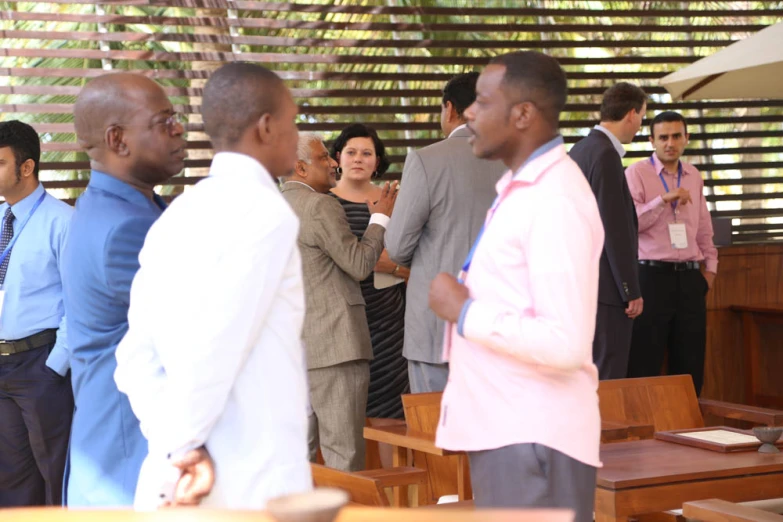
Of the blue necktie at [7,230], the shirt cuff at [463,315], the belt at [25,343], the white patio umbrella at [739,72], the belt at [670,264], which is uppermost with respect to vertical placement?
the white patio umbrella at [739,72]

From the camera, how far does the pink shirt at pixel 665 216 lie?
19.1ft

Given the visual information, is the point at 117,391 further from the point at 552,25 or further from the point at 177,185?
the point at 552,25

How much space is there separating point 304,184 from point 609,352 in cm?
159

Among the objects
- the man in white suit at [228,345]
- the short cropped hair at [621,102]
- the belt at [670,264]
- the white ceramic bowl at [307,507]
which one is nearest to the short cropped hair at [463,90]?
the short cropped hair at [621,102]

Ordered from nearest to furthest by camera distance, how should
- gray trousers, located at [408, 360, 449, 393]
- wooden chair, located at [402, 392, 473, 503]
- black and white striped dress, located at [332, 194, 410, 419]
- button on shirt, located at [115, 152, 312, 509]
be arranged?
button on shirt, located at [115, 152, 312, 509], wooden chair, located at [402, 392, 473, 503], gray trousers, located at [408, 360, 449, 393], black and white striped dress, located at [332, 194, 410, 419]

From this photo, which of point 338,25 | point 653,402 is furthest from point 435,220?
point 338,25

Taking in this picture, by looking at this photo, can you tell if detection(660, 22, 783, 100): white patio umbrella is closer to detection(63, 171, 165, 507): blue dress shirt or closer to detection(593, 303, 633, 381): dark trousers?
detection(593, 303, 633, 381): dark trousers

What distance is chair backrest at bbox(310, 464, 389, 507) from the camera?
9.27 feet

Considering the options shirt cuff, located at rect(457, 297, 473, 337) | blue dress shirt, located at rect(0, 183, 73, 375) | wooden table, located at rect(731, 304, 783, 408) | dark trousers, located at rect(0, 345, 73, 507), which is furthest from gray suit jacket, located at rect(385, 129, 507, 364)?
wooden table, located at rect(731, 304, 783, 408)

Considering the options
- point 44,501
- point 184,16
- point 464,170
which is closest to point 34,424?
point 44,501

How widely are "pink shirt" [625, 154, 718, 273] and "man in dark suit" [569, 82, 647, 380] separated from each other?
38.9 inches

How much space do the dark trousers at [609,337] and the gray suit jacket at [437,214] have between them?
47.2 inches

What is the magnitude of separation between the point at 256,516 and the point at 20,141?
304 centimetres

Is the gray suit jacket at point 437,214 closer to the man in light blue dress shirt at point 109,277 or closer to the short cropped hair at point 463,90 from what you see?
the short cropped hair at point 463,90
